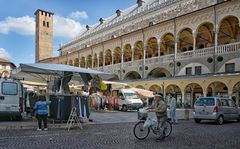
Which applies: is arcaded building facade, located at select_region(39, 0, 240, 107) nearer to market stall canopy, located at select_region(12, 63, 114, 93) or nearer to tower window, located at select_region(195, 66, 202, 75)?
tower window, located at select_region(195, 66, 202, 75)

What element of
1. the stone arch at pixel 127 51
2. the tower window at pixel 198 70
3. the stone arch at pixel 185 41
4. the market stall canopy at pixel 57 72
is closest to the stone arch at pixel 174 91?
the tower window at pixel 198 70

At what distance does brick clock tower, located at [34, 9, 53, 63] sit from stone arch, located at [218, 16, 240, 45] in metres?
60.6

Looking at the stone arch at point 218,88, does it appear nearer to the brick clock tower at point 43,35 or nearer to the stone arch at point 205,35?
the stone arch at point 205,35

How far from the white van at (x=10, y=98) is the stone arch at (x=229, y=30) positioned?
84.8 feet

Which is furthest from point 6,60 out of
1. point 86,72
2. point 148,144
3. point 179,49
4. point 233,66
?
point 148,144

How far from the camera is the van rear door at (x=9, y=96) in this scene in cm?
1567

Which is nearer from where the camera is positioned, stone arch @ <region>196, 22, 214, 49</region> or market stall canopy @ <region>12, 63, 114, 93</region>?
market stall canopy @ <region>12, 63, 114, 93</region>

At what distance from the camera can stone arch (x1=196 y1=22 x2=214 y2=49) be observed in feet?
124

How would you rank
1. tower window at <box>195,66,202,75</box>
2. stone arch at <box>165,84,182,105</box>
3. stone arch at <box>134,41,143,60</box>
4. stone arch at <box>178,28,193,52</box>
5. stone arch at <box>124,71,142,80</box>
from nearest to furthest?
tower window at <box>195,66,202,75</box> → stone arch at <box>165,84,182,105</box> → stone arch at <box>178,28,193,52</box> → stone arch at <box>124,71,142,80</box> → stone arch at <box>134,41,143,60</box>

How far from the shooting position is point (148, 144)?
32.5 ft

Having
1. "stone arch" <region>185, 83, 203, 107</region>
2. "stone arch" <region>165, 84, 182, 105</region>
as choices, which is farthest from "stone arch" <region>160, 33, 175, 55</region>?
"stone arch" <region>185, 83, 203, 107</region>

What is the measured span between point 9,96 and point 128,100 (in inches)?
620

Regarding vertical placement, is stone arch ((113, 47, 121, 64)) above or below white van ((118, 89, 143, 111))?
above

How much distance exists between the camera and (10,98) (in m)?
15.9
